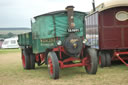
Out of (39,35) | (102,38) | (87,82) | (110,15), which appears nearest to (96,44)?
(102,38)

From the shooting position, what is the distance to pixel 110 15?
9945mm

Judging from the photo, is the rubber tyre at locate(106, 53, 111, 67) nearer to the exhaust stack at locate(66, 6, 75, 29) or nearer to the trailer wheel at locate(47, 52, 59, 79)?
the exhaust stack at locate(66, 6, 75, 29)

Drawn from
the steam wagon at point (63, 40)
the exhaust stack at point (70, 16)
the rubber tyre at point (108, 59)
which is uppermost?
the exhaust stack at point (70, 16)

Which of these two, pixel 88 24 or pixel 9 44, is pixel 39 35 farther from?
pixel 9 44

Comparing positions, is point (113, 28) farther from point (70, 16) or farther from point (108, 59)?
point (70, 16)

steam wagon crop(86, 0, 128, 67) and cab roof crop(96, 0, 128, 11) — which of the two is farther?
steam wagon crop(86, 0, 128, 67)

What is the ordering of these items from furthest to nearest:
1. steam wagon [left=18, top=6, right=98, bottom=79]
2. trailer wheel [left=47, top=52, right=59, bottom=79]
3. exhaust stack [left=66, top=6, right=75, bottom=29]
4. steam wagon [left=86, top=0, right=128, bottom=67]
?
steam wagon [left=86, top=0, right=128, bottom=67] < exhaust stack [left=66, top=6, right=75, bottom=29] < steam wagon [left=18, top=6, right=98, bottom=79] < trailer wheel [left=47, top=52, right=59, bottom=79]

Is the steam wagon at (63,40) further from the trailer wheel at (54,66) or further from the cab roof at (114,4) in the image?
the cab roof at (114,4)

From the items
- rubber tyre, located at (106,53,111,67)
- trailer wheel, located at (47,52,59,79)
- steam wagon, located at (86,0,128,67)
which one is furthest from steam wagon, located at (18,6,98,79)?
rubber tyre, located at (106,53,111,67)

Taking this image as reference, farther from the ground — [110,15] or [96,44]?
[110,15]

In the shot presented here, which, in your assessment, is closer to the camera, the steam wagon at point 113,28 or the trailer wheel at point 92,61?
the trailer wheel at point 92,61

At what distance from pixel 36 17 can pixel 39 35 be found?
766 millimetres

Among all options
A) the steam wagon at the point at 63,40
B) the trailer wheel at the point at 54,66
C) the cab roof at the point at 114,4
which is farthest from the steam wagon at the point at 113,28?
the trailer wheel at the point at 54,66

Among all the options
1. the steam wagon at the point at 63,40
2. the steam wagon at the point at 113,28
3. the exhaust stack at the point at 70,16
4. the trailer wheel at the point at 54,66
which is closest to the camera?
the trailer wheel at the point at 54,66
